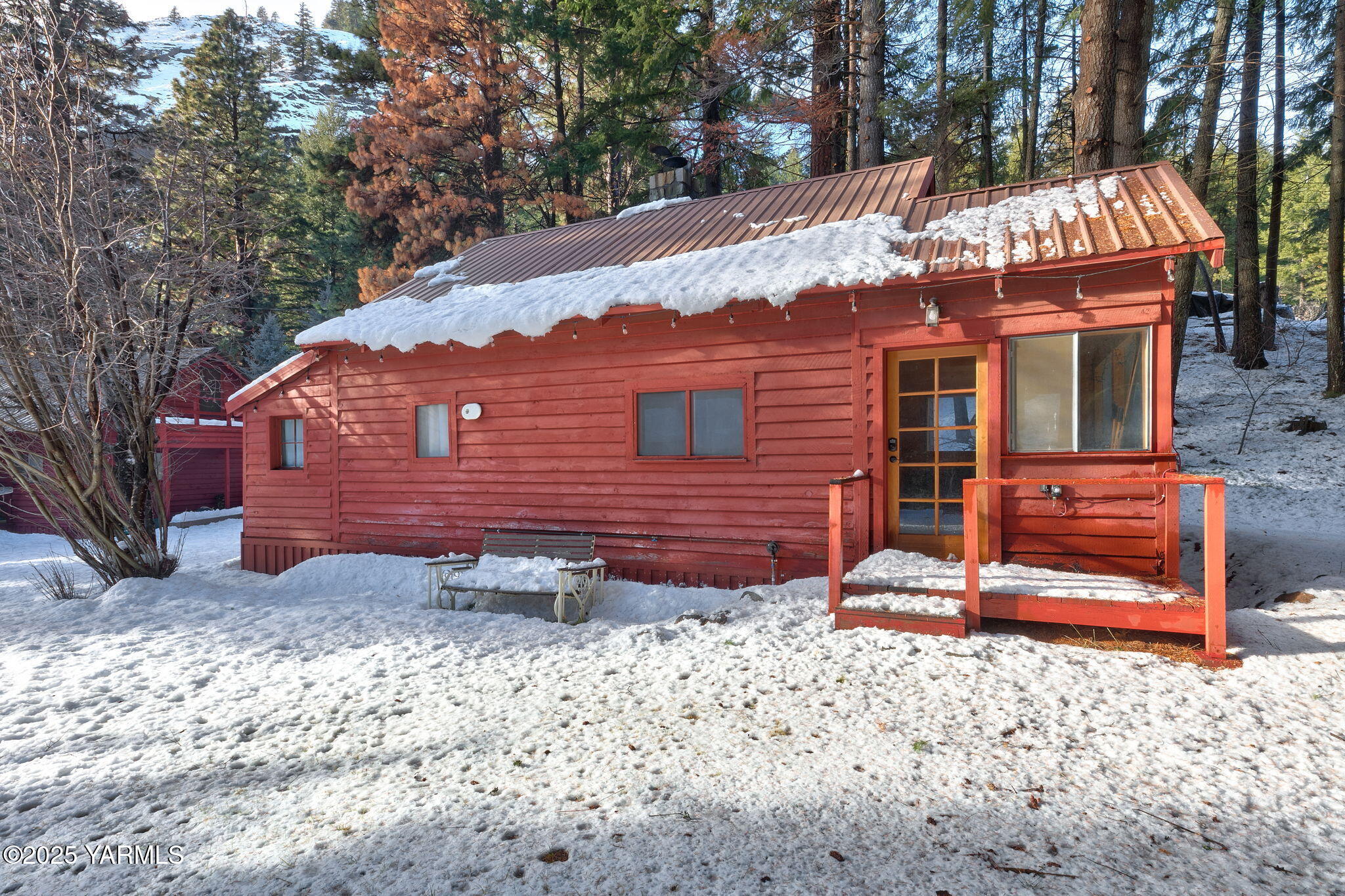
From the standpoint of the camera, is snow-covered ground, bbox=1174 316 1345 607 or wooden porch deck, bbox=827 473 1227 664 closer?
wooden porch deck, bbox=827 473 1227 664

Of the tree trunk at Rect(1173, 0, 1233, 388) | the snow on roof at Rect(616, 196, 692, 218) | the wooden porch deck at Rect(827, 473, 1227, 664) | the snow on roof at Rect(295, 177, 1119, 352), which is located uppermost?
the tree trunk at Rect(1173, 0, 1233, 388)

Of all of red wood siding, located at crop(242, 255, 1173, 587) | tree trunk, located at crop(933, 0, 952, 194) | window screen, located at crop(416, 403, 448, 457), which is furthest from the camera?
tree trunk, located at crop(933, 0, 952, 194)

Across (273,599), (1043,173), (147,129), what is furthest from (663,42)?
(273,599)

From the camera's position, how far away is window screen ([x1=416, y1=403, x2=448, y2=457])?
8148mm

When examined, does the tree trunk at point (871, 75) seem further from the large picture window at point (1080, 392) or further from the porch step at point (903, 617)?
the porch step at point (903, 617)

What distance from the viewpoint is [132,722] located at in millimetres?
3619

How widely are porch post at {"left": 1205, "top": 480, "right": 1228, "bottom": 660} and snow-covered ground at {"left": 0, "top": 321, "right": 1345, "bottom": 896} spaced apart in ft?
0.72

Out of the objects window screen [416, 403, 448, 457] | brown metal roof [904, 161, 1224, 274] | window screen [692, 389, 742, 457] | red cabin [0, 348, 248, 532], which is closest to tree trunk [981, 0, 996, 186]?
brown metal roof [904, 161, 1224, 274]

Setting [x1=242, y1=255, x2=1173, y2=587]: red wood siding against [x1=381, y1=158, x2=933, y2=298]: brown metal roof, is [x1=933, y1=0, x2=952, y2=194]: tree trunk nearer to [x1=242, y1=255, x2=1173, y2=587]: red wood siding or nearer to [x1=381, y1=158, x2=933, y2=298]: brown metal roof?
[x1=381, y1=158, x2=933, y2=298]: brown metal roof

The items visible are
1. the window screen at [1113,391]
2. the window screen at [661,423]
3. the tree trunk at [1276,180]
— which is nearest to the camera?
the window screen at [1113,391]

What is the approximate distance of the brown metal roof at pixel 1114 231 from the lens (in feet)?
16.0

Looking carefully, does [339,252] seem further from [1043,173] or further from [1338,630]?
[1338,630]

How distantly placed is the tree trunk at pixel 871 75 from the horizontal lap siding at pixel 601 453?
6920 mm

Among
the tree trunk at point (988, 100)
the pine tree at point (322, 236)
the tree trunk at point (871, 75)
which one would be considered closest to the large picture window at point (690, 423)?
the tree trunk at point (871, 75)
